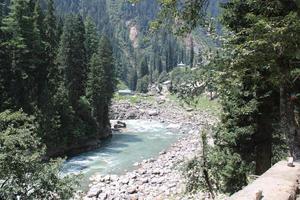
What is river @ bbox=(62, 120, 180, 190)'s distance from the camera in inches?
1678

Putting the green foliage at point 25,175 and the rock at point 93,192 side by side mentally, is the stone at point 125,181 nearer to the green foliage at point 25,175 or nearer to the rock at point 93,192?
the rock at point 93,192

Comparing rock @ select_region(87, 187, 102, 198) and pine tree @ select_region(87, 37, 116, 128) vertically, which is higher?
pine tree @ select_region(87, 37, 116, 128)

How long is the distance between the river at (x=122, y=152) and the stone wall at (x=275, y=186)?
25.2 meters

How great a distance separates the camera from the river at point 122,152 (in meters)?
42.6

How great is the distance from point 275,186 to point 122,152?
43052 mm

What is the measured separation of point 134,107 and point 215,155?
84.0m

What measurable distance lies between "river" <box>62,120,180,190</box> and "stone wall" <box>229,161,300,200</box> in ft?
82.7

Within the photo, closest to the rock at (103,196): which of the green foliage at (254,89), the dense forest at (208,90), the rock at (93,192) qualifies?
the rock at (93,192)

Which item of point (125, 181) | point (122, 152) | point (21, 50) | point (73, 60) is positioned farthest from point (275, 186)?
point (73, 60)

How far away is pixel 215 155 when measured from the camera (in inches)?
864

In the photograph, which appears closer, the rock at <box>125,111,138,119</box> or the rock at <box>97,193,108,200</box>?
the rock at <box>97,193,108,200</box>

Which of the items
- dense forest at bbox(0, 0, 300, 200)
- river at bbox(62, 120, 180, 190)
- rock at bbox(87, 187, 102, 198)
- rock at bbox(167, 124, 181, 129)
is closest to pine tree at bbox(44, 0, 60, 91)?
dense forest at bbox(0, 0, 300, 200)

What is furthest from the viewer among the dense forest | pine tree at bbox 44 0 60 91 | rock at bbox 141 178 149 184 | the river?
pine tree at bbox 44 0 60 91

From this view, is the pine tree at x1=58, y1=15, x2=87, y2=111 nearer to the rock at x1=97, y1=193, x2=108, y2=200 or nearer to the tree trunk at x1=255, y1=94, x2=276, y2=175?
the rock at x1=97, y1=193, x2=108, y2=200
